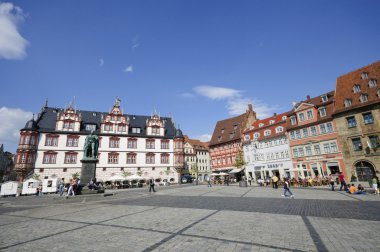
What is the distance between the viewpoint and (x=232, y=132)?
167ft

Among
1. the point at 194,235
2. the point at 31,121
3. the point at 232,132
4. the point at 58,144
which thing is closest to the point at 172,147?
the point at 232,132

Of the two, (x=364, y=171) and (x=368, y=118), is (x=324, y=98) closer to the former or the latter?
(x=368, y=118)

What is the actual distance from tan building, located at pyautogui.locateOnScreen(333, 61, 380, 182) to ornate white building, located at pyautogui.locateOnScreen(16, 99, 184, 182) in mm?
32255

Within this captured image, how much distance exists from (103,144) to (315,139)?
132 ft

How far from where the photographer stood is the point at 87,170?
2008cm

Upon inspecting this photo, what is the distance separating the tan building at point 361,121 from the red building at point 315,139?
118cm

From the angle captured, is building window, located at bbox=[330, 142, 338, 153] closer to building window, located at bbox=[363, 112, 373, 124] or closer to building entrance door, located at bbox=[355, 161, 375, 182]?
building entrance door, located at bbox=[355, 161, 375, 182]

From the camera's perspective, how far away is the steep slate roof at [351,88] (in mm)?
26797

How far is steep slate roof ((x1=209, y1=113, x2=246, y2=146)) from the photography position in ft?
162

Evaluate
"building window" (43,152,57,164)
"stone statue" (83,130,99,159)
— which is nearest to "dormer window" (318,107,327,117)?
"stone statue" (83,130,99,159)

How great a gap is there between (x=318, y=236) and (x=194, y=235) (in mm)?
3508

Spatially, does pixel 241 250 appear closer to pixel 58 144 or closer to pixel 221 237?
pixel 221 237

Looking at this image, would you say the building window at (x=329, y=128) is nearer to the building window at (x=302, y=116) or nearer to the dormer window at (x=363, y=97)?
the building window at (x=302, y=116)

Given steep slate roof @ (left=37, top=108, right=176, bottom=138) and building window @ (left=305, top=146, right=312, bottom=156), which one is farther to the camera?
steep slate roof @ (left=37, top=108, right=176, bottom=138)
